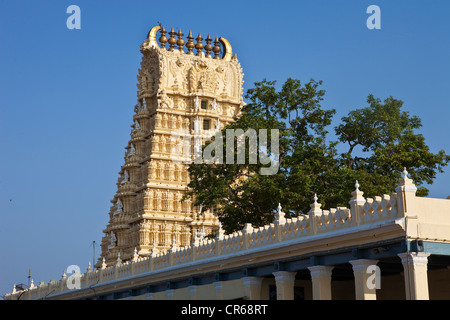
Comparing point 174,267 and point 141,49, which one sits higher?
point 141,49

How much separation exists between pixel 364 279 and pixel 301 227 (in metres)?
3.54

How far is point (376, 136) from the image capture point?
158 feet

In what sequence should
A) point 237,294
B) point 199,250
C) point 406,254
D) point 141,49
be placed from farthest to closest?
point 141,49 → point 199,250 → point 237,294 → point 406,254

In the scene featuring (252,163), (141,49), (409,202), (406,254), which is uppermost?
(141,49)

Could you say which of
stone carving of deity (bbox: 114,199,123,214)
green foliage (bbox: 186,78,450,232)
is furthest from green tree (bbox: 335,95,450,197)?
stone carving of deity (bbox: 114,199,123,214)

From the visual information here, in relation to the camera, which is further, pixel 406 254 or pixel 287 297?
pixel 287 297

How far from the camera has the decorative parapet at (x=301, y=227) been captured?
22781 millimetres

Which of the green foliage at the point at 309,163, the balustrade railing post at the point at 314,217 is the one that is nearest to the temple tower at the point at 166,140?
the green foliage at the point at 309,163

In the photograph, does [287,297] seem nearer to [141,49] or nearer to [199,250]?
[199,250]

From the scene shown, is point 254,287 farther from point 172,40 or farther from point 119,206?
point 172,40

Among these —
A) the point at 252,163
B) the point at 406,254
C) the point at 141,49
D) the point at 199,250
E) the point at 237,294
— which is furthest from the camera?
the point at 141,49

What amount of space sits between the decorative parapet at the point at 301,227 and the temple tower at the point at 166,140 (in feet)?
103
